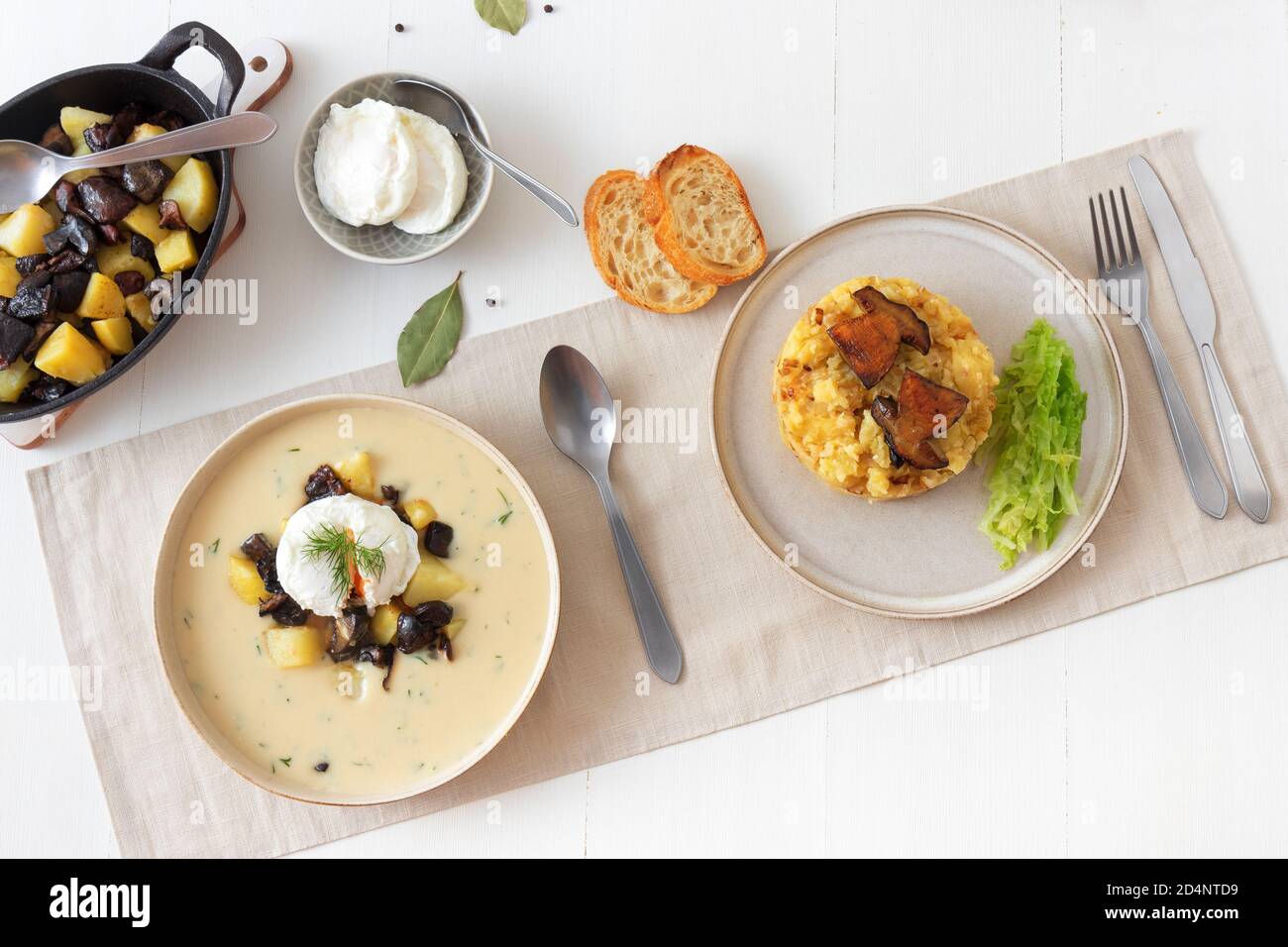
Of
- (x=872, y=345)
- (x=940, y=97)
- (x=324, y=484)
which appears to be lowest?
(x=324, y=484)

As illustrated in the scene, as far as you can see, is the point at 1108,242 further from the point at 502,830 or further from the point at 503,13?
the point at 502,830

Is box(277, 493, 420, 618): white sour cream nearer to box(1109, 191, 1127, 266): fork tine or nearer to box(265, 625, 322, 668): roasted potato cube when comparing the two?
box(265, 625, 322, 668): roasted potato cube

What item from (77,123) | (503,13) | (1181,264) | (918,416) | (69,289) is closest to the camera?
(918,416)

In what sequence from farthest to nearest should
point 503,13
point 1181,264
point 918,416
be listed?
point 503,13 → point 1181,264 → point 918,416

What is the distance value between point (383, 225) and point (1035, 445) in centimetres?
195

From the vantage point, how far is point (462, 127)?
2936mm

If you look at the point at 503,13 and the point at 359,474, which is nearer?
the point at 359,474

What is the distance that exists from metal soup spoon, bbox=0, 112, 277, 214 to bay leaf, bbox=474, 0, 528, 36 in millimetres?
812

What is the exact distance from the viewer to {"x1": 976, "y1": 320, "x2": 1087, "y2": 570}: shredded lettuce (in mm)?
2770

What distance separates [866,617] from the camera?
2943 millimetres

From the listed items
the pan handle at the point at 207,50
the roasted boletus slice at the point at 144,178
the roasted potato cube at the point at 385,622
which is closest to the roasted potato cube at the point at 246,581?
the roasted potato cube at the point at 385,622

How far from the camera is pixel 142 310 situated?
2.76 meters

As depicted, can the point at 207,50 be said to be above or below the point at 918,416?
above

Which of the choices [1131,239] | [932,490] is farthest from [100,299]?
[1131,239]
